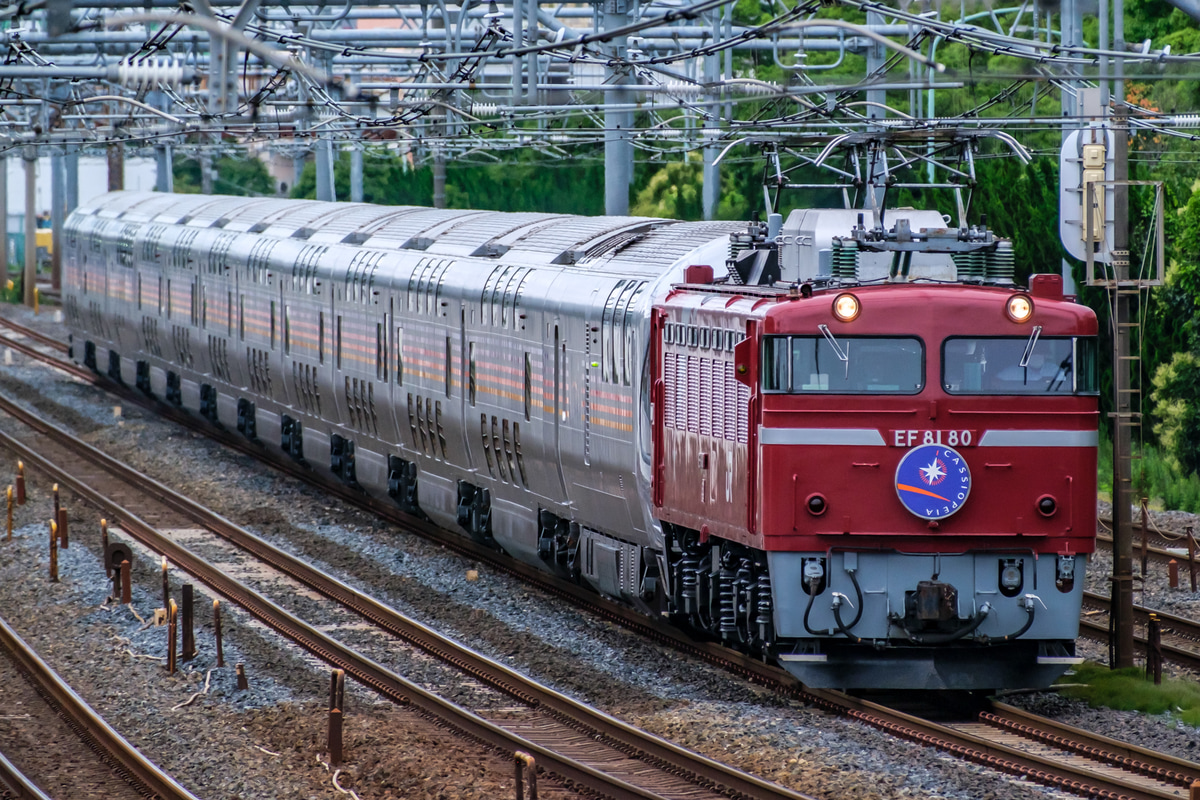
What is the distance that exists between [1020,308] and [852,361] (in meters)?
1.16

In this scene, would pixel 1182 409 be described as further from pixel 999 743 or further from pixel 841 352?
pixel 999 743

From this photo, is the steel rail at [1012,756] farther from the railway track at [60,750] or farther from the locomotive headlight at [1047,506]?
the railway track at [60,750]

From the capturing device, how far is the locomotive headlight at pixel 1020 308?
1302cm

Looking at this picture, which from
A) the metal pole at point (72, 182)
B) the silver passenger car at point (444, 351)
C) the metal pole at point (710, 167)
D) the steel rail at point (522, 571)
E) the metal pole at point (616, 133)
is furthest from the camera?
the metal pole at point (72, 182)

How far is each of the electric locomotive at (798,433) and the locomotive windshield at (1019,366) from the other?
0.05 ft

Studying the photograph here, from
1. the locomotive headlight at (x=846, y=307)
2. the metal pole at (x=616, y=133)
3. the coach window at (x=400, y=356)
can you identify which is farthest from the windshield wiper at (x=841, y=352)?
the coach window at (x=400, y=356)

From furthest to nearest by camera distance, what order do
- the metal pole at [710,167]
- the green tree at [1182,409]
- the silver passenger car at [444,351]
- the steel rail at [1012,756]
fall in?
the metal pole at [710,167] → the green tree at [1182,409] → the silver passenger car at [444,351] → the steel rail at [1012,756]

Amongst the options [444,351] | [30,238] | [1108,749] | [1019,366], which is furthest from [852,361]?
[30,238]

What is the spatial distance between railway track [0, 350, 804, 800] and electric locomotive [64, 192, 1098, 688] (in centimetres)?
132

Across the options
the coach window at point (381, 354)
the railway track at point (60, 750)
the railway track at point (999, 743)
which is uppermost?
the coach window at point (381, 354)

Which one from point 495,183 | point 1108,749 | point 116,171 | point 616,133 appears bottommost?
point 1108,749

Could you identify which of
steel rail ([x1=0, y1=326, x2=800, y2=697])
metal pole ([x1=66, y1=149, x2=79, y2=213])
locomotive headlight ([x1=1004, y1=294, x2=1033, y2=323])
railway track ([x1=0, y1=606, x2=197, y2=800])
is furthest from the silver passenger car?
metal pole ([x1=66, y1=149, x2=79, y2=213])

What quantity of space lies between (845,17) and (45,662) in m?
20.7

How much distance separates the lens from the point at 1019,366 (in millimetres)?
13125
